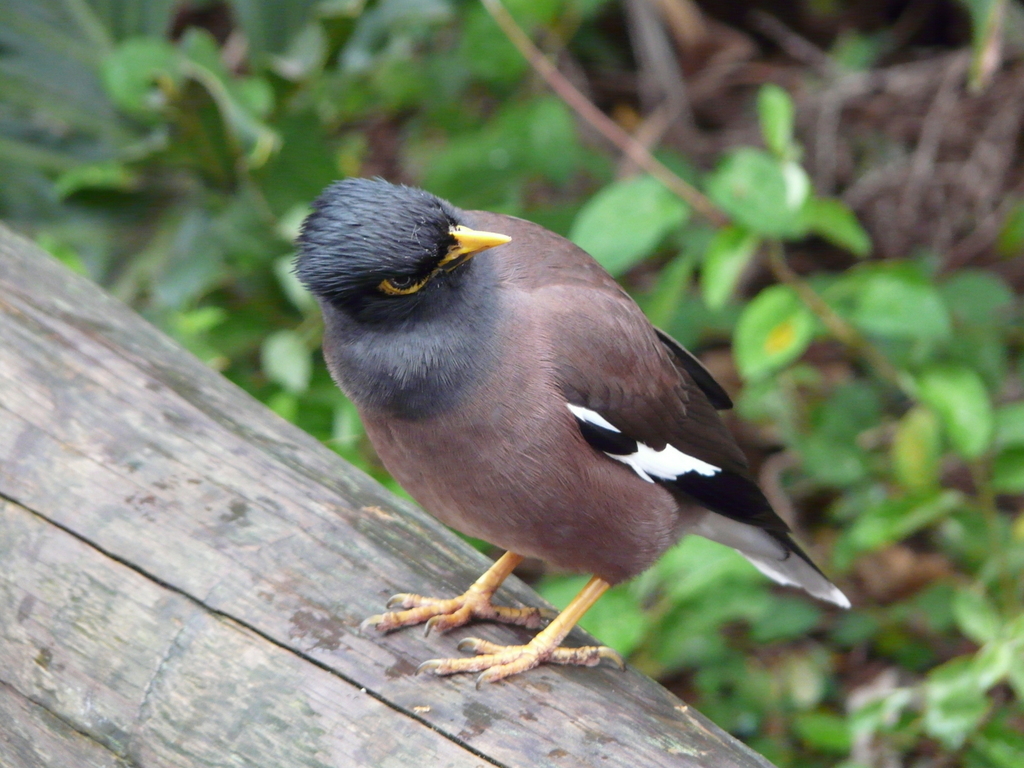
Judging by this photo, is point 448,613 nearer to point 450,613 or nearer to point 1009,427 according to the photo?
point 450,613

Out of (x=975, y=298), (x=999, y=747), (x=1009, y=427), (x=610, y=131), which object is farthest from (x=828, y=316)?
(x=999, y=747)

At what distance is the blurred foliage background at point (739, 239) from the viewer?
10.7 ft

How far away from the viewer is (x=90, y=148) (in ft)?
14.5

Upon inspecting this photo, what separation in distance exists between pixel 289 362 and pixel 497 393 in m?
1.44

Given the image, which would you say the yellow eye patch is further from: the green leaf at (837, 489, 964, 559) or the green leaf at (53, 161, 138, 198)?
the green leaf at (53, 161, 138, 198)

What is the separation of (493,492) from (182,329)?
2.17m

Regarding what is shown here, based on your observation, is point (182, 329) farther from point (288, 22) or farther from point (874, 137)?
point (874, 137)

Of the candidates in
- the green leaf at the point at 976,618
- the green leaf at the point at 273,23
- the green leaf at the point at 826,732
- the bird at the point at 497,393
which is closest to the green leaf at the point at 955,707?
the green leaf at the point at 976,618

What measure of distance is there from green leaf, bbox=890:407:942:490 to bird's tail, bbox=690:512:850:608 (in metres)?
0.63

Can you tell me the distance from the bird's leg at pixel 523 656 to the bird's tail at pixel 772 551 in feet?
2.23

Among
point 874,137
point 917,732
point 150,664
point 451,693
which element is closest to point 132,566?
point 150,664

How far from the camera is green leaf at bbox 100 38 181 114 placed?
377cm

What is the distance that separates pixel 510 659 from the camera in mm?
2164

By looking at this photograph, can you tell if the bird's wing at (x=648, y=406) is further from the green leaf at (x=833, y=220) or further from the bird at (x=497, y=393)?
the green leaf at (x=833, y=220)
